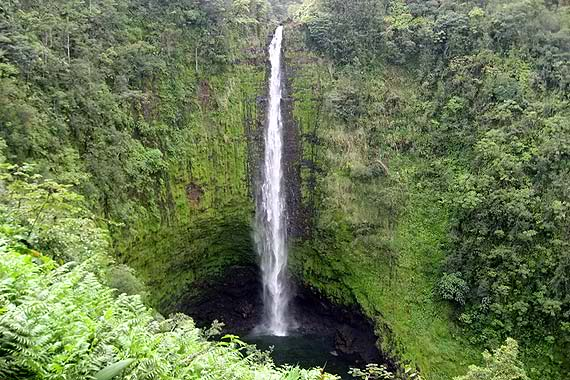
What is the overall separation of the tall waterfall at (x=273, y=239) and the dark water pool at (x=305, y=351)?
928 millimetres

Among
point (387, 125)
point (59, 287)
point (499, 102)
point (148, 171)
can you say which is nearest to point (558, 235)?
point (499, 102)

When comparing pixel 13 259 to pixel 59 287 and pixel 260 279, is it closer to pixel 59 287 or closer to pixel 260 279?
pixel 59 287

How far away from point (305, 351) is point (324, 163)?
8.45 metres

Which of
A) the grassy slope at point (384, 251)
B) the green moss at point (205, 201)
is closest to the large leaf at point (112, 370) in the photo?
the green moss at point (205, 201)

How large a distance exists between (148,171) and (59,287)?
46.9 ft

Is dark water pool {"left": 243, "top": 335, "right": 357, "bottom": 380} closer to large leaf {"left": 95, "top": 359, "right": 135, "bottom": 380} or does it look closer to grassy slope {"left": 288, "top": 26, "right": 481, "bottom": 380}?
grassy slope {"left": 288, "top": 26, "right": 481, "bottom": 380}

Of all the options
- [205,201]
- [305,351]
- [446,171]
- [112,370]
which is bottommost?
[305,351]

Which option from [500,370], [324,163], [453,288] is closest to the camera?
[500,370]

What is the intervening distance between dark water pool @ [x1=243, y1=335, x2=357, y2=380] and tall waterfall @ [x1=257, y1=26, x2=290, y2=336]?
0.93 m

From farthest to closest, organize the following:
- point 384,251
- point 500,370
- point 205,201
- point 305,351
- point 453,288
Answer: point 205,201 → point 305,351 → point 384,251 → point 453,288 → point 500,370

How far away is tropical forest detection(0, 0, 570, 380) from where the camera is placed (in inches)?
594

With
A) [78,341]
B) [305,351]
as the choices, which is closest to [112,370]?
[78,341]

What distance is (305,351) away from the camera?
19219 millimetres

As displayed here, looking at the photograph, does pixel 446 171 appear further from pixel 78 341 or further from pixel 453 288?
pixel 78 341
